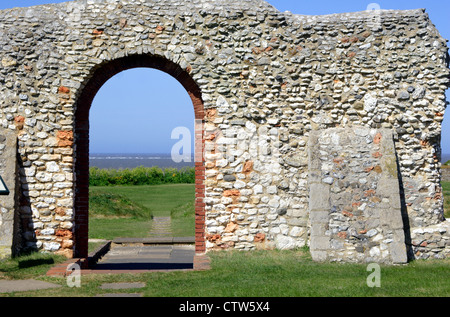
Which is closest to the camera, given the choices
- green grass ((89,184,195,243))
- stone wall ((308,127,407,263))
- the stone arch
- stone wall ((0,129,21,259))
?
stone wall ((308,127,407,263))

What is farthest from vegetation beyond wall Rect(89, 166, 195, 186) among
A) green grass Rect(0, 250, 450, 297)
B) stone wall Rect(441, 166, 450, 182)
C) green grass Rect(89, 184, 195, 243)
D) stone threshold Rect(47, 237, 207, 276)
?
green grass Rect(0, 250, 450, 297)

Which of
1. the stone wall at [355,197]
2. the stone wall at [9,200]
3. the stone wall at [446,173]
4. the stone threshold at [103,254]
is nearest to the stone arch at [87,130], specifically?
the stone threshold at [103,254]

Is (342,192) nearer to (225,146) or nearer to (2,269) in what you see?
(225,146)

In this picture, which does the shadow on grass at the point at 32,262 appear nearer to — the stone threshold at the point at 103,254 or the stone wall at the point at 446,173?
the stone threshold at the point at 103,254

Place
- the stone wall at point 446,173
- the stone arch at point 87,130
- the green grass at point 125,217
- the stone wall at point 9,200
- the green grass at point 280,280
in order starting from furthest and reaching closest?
the stone wall at point 446,173, the green grass at point 125,217, the stone arch at point 87,130, the stone wall at point 9,200, the green grass at point 280,280

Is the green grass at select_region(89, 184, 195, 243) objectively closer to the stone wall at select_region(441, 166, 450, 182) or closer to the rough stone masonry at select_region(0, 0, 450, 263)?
the rough stone masonry at select_region(0, 0, 450, 263)

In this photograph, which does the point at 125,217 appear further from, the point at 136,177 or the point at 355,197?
the point at 136,177

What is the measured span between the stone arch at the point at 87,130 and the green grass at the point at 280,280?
3.95 ft

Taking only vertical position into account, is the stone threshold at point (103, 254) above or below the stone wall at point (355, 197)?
below

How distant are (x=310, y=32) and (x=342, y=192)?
261 centimetres

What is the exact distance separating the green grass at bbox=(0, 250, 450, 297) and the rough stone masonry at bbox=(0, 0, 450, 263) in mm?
962

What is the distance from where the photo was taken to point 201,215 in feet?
30.2

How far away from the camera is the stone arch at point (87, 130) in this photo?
30.2 ft

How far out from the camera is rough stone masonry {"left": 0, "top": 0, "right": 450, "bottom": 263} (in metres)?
8.89
